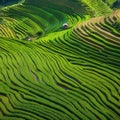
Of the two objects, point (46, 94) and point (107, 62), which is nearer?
point (46, 94)

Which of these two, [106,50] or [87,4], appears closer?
[106,50]

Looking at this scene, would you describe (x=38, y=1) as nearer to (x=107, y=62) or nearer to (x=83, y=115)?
(x=107, y=62)

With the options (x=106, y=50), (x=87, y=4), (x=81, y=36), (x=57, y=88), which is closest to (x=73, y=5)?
(x=87, y=4)

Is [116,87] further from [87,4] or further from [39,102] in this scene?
[87,4]

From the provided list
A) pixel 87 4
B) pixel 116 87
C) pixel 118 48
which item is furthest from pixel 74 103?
pixel 87 4

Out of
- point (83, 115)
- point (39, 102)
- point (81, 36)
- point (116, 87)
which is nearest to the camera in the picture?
point (83, 115)

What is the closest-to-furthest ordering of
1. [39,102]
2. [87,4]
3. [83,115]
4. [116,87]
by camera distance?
[83,115] < [39,102] < [116,87] < [87,4]

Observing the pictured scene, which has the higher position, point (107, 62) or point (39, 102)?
point (107, 62)
